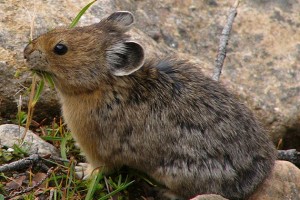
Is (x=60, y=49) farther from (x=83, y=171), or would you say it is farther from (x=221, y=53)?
(x=221, y=53)

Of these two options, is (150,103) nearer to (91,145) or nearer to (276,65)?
(91,145)

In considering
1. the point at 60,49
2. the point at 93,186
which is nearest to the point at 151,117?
the point at 93,186

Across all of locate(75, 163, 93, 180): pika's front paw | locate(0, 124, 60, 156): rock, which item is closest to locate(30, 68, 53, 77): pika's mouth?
locate(0, 124, 60, 156): rock

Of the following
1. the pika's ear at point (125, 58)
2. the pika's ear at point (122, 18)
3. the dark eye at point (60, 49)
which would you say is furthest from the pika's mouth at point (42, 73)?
the pika's ear at point (122, 18)

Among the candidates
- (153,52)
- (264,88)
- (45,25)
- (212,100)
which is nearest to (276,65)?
(264,88)

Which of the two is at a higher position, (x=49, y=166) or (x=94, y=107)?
(x=94, y=107)

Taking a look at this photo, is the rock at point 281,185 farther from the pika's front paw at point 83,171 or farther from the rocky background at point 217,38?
the pika's front paw at point 83,171
